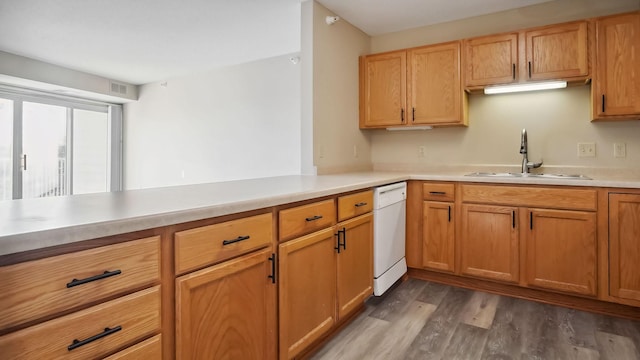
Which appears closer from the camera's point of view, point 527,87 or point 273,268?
point 273,268

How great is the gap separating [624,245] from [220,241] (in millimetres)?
2468

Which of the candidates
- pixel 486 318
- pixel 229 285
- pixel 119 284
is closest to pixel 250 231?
pixel 229 285

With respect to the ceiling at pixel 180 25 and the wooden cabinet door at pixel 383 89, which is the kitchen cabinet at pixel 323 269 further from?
the ceiling at pixel 180 25

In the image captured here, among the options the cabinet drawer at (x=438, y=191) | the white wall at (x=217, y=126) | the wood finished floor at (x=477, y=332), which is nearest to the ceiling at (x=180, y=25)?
the white wall at (x=217, y=126)

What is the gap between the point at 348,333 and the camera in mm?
2084

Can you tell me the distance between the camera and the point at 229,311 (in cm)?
130

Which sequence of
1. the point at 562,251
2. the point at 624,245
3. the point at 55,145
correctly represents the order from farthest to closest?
the point at 55,145, the point at 562,251, the point at 624,245

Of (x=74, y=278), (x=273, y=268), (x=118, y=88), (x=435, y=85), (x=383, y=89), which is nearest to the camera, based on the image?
(x=74, y=278)

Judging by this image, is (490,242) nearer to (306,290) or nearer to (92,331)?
(306,290)

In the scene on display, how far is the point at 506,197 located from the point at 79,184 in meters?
6.04

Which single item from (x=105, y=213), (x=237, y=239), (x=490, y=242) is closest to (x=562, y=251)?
(x=490, y=242)

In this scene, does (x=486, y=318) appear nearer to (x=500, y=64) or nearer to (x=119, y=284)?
(x=500, y=64)

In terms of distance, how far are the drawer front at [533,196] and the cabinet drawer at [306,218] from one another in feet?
4.33

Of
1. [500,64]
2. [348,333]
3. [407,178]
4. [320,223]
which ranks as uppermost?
[500,64]
